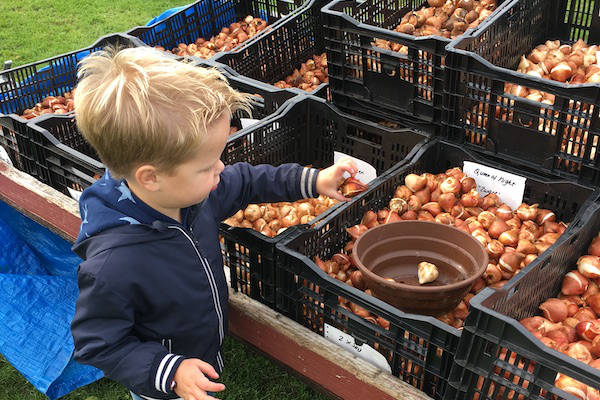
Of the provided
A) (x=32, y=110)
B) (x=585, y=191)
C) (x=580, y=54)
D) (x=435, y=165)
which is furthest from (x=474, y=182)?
(x=32, y=110)

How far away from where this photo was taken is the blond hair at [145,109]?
4.16ft

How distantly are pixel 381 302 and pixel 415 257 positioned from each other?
0.39 m

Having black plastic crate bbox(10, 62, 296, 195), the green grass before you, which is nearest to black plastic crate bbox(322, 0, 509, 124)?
black plastic crate bbox(10, 62, 296, 195)

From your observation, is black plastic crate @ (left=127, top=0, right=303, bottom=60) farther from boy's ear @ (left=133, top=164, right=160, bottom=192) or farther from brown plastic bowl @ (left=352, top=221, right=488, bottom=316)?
boy's ear @ (left=133, top=164, right=160, bottom=192)

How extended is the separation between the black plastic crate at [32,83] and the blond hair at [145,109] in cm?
143

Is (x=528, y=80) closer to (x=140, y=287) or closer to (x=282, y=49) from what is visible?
(x=140, y=287)

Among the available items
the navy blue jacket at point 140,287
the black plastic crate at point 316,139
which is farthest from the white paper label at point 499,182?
the navy blue jacket at point 140,287

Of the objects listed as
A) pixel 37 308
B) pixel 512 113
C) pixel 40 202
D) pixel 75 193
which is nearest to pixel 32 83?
pixel 40 202

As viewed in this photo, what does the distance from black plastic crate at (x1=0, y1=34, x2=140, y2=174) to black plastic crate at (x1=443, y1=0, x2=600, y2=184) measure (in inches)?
65.0

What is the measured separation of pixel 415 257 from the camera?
1.88 metres

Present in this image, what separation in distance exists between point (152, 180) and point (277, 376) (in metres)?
1.39

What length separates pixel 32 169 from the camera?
8.46ft

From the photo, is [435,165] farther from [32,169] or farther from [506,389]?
[32,169]

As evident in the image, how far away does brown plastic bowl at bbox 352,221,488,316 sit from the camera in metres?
1.65
